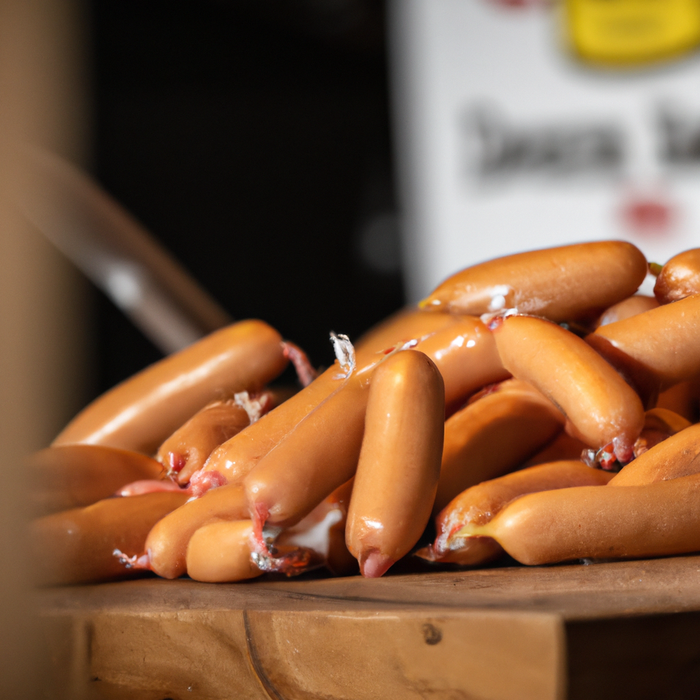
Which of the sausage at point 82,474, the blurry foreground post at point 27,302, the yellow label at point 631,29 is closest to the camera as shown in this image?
the blurry foreground post at point 27,302

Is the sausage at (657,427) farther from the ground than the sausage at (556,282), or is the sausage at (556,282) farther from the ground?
the sausage at (556,282)

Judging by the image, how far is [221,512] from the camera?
64 centimetres

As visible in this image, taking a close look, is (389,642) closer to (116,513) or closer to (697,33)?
(116,513)

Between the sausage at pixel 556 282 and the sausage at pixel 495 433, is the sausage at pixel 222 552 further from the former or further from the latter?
the sausage at pixel 556 282

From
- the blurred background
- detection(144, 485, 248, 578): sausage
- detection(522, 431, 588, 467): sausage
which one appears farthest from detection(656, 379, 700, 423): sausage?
the blurred background

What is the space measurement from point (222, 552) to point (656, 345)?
0.43 meters

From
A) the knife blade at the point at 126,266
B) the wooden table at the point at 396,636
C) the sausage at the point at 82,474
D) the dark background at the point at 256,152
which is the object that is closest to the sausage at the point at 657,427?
the wooden table at the point at 396,636

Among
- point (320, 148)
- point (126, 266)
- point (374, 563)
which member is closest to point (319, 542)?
point (374, 563)

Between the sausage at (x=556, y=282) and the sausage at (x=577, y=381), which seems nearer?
the sausage at (x=577, y=381)

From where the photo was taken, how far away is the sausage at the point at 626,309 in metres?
0.77

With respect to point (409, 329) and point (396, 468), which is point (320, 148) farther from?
point (396, 468)

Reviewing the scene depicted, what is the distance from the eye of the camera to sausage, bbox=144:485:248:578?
641 millimetres

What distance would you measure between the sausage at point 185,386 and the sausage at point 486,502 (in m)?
0.32

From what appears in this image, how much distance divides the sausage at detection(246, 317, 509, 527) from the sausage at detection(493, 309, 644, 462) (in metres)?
0.04
